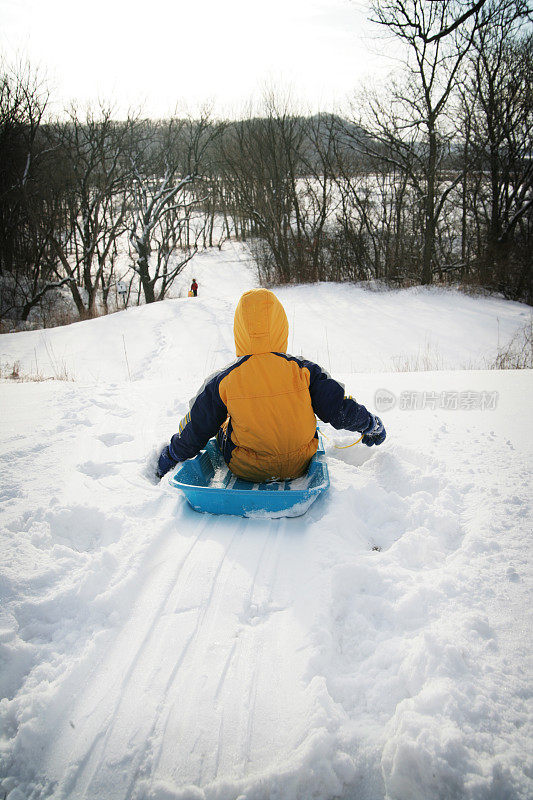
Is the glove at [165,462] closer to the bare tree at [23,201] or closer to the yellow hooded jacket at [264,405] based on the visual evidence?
the yellow hooded jacket at [264,405]

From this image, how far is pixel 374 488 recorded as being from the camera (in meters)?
2.38

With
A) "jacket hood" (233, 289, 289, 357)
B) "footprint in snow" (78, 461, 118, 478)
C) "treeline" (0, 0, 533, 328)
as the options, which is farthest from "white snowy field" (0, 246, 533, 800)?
"treeline" (0, 0, 533, 328)

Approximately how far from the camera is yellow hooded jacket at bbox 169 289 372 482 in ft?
6.84

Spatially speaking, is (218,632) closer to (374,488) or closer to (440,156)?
(374,488)

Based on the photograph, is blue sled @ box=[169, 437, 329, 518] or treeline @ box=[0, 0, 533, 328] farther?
treeline @ box=[0, 0, 533, 328]

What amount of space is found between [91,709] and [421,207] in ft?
56.6

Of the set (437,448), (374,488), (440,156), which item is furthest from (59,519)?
(440,156)

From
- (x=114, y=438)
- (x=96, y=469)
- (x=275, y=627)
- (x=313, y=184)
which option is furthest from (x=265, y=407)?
(x=313, y=184)

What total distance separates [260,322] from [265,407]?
1.53ft

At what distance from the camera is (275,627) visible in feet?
5.26

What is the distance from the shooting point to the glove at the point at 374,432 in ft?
8.22

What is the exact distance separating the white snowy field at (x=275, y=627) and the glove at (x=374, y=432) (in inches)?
8.6

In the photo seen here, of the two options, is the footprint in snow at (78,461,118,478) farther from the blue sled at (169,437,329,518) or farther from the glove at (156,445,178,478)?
the blue sled at (169,437,329,518)

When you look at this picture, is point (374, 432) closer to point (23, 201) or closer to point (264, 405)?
point (264, 405)
